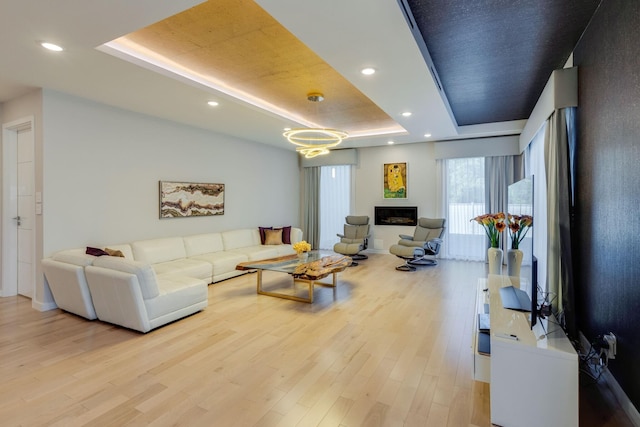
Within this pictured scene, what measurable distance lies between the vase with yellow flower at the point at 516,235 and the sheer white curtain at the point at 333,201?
194 inches

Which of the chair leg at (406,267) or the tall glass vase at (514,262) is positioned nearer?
the tall glass vase at (514,262)

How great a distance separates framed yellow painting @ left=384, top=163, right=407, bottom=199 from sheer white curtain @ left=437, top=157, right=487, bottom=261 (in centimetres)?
82

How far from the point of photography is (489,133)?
243 inches

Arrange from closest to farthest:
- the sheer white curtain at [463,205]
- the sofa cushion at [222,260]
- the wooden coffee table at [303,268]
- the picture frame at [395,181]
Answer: the wooden coffee table at [303,268] < the sofa cushion at [222,260] < the sheer white curtain at [463,205] < the picture frame at [395,181]

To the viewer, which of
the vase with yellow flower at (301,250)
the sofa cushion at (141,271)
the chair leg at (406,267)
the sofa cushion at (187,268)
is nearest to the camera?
the sofa cushion at (141,271)

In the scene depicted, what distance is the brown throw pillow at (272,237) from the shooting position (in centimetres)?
655

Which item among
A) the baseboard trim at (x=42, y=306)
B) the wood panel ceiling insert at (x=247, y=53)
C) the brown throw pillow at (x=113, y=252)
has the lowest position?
the baseboard trim at (x=42, y=306)

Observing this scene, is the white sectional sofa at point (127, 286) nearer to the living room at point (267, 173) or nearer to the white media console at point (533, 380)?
the living room at point (267, 173)

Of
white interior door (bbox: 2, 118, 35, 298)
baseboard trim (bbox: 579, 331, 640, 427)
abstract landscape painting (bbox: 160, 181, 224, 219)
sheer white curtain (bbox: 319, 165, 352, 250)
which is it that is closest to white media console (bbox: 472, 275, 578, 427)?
baseboard trim (bbox: 579, 331, 640, 427)

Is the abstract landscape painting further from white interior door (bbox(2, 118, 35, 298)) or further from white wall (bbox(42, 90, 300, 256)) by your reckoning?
white interior door (bbox(2, 118, 35, 298))

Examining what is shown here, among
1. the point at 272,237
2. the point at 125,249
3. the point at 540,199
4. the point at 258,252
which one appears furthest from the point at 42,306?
the point at 540,199

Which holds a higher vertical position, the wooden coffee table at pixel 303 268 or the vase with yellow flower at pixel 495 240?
the vase with yellow flower at pixel 495 240

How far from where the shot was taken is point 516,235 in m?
3.23

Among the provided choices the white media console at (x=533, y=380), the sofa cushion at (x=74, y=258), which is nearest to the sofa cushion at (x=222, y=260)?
the sofa cushion at (x=74, y=258)
